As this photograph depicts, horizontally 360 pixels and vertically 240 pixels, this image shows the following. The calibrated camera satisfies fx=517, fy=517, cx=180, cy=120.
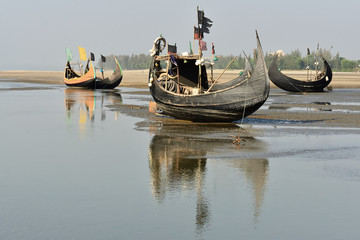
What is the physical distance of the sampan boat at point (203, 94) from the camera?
2078cm

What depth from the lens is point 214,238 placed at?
27.5ft

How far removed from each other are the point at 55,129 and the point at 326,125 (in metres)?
11.4

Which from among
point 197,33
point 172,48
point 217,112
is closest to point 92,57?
point 172,48

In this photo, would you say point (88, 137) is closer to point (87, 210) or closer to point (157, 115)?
point (157, 115)

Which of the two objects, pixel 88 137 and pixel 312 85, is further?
pixel 312 85

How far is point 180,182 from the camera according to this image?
11758mm

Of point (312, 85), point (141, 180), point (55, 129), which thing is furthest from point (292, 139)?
point (312, 85)

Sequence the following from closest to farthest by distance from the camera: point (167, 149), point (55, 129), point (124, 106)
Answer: point (167, 149) → point (55, 129) → point (124, 106)

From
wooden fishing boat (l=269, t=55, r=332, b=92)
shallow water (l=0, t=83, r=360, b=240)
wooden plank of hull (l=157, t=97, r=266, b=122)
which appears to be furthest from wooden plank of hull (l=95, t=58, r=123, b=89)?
shallow water (l=0, t=83, r=360, b=240)

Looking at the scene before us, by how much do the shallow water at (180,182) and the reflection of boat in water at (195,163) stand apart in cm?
3

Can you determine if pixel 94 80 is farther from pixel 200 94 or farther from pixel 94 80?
pixel 200 94

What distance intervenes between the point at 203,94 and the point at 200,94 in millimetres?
128

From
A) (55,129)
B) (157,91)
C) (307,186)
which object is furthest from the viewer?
(157,91)

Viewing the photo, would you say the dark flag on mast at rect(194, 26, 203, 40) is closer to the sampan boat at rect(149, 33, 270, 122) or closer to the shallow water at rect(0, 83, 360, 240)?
the sampan boat at rect(149, 33, 270, 122)
